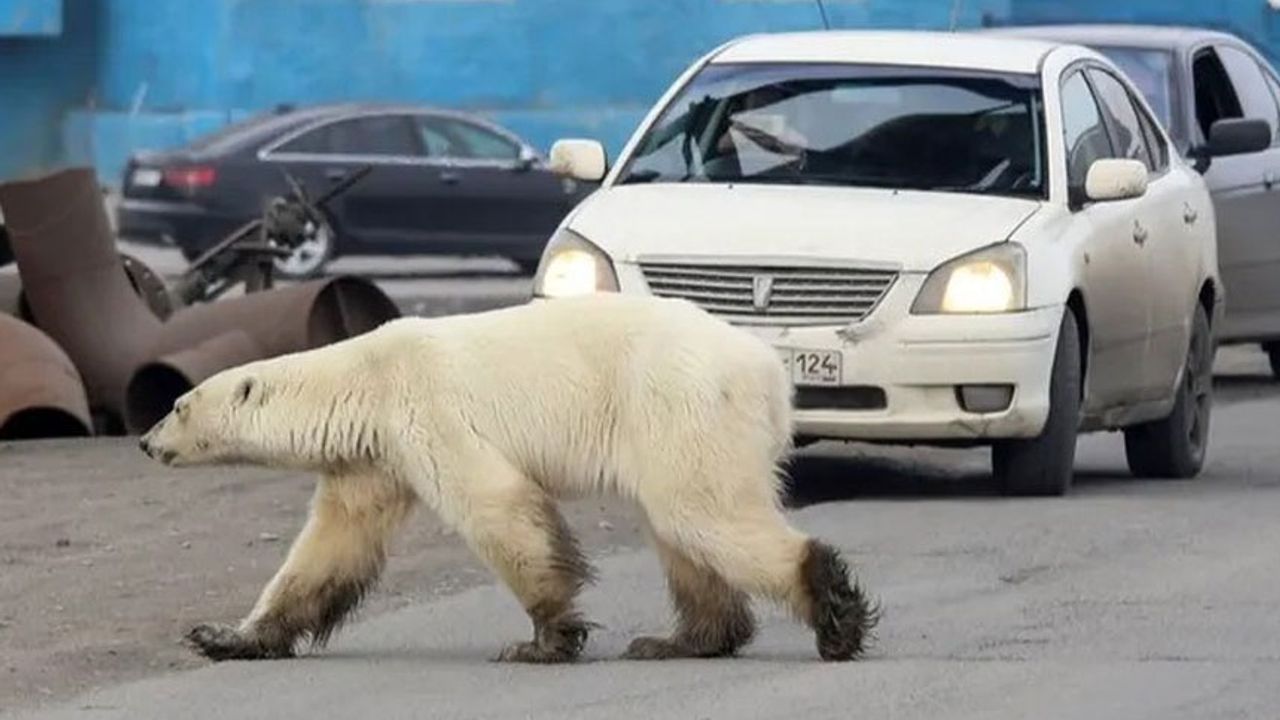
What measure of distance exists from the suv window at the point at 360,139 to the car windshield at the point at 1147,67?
1246 cm

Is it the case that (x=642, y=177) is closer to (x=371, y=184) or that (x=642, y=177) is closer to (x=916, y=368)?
(x=916, y=368)

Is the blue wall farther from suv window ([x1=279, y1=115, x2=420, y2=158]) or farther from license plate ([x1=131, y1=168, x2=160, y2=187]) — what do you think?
license plate ([x1=131, y1=168, x2=160, y2=187])

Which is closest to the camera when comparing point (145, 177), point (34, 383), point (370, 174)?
point (34, 383)

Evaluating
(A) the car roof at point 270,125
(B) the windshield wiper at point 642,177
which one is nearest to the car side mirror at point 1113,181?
(B) the windshield wiper at point 642,177

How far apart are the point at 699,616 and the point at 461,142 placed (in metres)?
20.5

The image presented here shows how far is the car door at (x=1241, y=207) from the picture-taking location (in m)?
17.0

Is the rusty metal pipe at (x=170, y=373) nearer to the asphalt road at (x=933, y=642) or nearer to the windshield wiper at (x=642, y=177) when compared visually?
the windshield wiper at (x=642, y=177)

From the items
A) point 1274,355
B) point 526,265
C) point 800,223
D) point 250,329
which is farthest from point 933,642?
point 526,265

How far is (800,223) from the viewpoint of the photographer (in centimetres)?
1198

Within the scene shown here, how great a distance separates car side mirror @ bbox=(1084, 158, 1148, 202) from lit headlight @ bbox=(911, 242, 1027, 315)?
641 millimetres

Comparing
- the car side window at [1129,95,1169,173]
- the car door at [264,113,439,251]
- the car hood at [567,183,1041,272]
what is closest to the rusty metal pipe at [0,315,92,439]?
the car hood at [567,183,1041,272]

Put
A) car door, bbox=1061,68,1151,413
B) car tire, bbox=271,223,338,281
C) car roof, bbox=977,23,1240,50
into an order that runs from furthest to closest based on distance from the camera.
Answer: car tire, bbox=271,223,338,281 → car roof, bbox=977,23,1240,50 → car door, bbox=1061,68,1151,413

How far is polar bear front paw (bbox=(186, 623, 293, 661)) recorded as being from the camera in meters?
8.83

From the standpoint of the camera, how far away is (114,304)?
A: 15625mm
